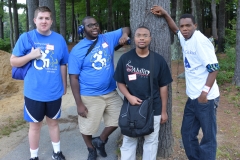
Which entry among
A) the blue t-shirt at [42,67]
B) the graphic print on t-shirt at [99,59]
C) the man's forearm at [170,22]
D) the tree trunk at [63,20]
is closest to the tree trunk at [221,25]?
the tree trunk at [63,20]

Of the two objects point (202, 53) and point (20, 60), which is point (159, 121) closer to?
point (202, 53)

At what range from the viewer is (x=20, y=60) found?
328 centimetres

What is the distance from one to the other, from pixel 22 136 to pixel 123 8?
21.9m

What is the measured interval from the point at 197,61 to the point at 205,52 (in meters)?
0.16

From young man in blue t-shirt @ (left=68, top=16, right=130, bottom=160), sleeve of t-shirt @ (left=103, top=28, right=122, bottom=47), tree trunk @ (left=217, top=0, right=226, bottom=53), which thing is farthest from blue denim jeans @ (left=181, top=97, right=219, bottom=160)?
tree trunk @ (left=217, top=0, right=226, bottom=53)

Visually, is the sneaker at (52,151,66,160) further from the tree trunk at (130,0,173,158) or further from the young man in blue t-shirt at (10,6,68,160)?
the tree trunk at (130,0,173,158)

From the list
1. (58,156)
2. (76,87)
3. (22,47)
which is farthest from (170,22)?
(58,156)

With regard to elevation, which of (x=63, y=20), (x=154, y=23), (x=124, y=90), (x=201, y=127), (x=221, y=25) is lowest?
(x=201, y=127)

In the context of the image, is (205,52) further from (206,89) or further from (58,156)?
(58,156)

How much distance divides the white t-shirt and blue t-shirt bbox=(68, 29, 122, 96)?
96cm

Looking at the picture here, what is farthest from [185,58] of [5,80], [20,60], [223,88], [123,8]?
[123,8]

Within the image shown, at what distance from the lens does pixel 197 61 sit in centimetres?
304

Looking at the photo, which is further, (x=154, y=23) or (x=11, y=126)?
(x=11, y=126)

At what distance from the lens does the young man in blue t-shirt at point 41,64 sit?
3.32 meters
